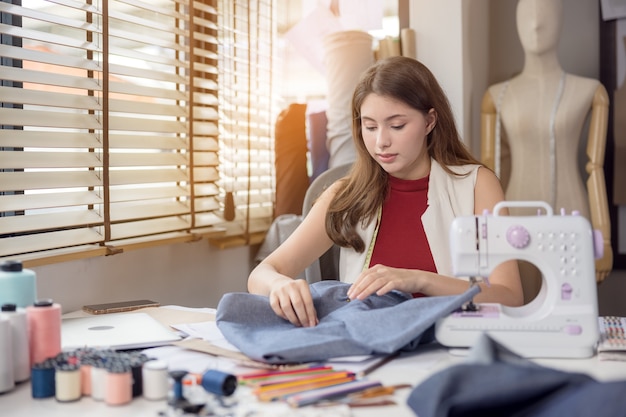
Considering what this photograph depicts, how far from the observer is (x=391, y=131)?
1.91m

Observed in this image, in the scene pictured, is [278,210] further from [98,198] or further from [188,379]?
[188,379]

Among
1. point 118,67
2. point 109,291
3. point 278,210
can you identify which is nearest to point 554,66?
point 278,210

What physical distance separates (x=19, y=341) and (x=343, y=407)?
549 mm

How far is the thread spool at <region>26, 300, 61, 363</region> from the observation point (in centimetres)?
125

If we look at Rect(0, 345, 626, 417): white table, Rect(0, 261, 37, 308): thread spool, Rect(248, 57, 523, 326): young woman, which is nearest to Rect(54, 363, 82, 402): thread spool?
Rect(0, 345, 626, 417): white table

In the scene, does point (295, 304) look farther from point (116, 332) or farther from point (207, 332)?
point (116, 332)

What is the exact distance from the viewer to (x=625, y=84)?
3164mm

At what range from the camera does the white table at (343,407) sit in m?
1.07

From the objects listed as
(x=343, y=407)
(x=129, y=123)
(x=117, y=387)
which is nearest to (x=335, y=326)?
(x=343, y=407)

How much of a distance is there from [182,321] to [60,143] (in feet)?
1.94

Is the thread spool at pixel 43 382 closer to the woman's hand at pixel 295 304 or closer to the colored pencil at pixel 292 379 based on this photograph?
the colored pencil at pixel 292 379

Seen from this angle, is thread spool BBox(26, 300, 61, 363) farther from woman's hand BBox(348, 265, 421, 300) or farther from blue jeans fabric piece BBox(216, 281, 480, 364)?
woman's hand BBox(348, 265, 421, 300)

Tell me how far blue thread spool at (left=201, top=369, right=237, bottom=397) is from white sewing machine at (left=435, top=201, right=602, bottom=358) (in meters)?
0.43

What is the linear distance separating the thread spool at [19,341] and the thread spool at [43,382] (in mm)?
71
